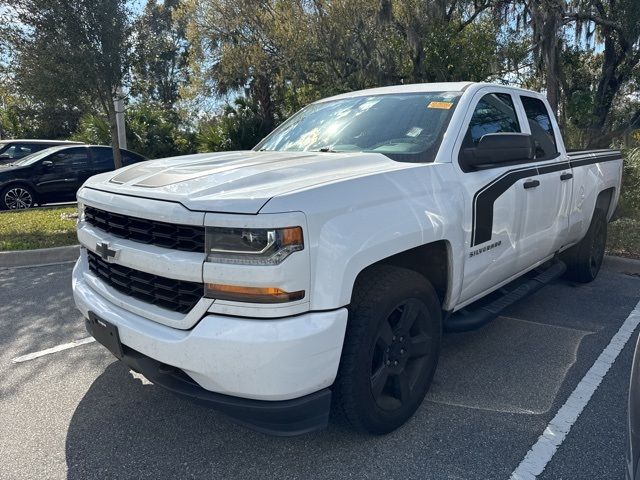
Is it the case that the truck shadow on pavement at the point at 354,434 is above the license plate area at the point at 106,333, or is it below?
below

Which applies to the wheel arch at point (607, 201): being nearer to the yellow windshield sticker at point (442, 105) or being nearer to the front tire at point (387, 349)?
the yellow windshield sticker at point (442, 105)

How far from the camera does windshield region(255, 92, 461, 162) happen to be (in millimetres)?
3297

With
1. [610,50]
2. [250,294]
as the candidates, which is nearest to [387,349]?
[250,294]

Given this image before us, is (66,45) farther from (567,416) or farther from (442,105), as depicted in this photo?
(567,416)

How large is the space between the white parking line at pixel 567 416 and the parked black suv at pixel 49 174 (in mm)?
10646

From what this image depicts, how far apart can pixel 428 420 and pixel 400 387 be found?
0.34 m

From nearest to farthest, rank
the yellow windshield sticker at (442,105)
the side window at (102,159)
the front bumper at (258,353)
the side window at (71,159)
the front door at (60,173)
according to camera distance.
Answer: the front bumper at (258,353)
the yellow windshield sticker at (442,105)
the front door at (60,173)
the side window at (71,159)
the side window at (102,159)

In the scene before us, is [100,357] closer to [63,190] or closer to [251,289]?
[251,289]

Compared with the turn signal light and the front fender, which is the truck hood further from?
the turn signal light

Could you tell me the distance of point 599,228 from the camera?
5707 millimetres

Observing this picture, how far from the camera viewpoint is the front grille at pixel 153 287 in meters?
2.38

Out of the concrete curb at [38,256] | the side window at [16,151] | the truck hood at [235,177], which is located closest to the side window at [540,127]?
the truck hood at [235,177]

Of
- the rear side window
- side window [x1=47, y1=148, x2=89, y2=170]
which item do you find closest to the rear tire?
the rear side window

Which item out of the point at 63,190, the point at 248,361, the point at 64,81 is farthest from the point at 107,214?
the point at 63,190
